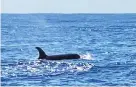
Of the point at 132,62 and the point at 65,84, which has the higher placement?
the point at 132,62

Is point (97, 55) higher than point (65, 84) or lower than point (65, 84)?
higher

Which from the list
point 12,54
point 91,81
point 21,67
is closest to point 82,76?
point 91,81

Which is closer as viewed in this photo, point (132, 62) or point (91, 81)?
point (91, 81)

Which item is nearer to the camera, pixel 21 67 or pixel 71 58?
pixel 21 67

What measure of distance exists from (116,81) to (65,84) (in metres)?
1.89

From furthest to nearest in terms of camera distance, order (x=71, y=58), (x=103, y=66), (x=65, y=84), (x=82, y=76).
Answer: (x=71, y=58) < (x=103, y=66) < (x=82, y=76) < (x=65, y=84)

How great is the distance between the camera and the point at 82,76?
20.0 meters

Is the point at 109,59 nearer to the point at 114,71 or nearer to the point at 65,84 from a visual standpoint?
the point at 114,71

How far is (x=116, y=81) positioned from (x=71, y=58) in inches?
240

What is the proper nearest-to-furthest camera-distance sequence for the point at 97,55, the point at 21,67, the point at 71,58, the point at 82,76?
the point at 82,76 < the point at 21,67 < the point at 71,58 < the point at 97,55

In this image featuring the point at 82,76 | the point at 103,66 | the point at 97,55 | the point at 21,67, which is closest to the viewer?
the point at 82,76

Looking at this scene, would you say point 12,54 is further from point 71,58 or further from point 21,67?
point 21,67

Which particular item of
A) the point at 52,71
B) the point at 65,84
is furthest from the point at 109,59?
the point at 65,84

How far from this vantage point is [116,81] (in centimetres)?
1922
